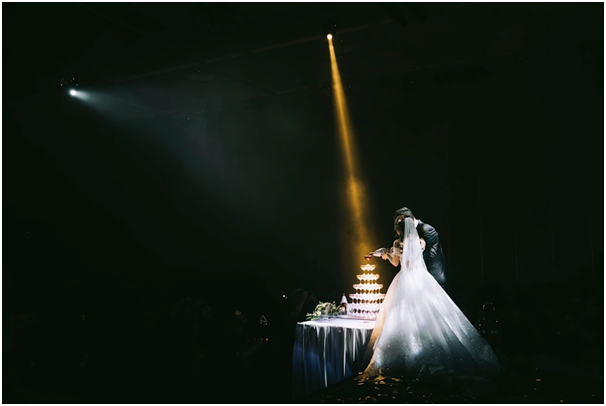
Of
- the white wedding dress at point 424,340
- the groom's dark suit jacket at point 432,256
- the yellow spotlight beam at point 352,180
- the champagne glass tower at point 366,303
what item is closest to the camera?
the white wedding dress at point 424,340

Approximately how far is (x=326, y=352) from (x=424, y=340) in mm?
1014

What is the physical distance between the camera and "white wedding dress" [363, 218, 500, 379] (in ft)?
13.4

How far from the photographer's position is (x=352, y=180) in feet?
24.2

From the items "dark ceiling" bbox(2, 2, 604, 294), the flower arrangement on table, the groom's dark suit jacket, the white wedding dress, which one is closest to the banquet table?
the white wedding dress

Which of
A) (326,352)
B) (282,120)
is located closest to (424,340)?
(326,352)

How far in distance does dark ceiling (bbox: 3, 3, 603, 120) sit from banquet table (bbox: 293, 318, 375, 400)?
320cm

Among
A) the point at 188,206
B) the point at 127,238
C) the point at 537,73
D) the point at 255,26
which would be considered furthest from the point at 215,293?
the point at 537,73

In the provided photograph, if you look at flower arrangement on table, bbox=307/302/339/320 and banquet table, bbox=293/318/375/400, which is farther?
flower arrangement on table, bbox=307/302/339/320

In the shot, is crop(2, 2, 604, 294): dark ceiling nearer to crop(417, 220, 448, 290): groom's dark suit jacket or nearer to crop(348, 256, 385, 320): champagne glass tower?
crop(417, 220, 448, 290): groom's dark suit jacket

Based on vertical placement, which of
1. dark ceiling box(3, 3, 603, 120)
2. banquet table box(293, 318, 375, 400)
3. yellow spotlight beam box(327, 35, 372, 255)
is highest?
dark ceiling box(3, 3, 603, 120)

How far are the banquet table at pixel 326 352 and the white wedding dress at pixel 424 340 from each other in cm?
19

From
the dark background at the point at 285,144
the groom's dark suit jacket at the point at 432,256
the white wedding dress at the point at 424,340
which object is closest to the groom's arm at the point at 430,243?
the groom's dark suit jacket at the point at 432,256

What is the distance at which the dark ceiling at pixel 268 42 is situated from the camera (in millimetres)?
5258

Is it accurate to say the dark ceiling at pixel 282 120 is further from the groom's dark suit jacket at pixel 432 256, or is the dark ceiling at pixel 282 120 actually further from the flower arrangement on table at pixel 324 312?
the flower arrangement on table at pixel 324 312
